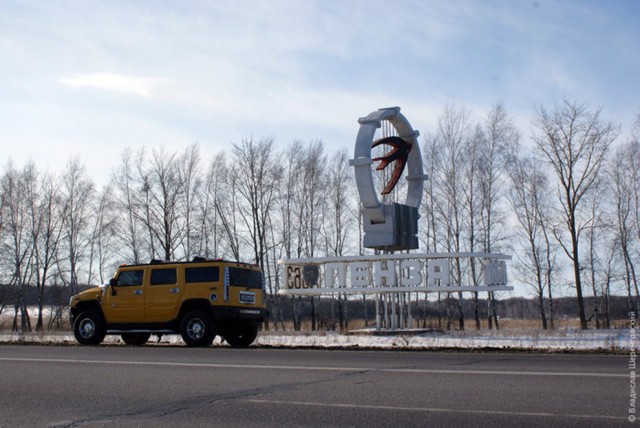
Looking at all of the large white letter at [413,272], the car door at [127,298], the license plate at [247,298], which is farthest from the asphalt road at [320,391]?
the large white letter at [413,272]

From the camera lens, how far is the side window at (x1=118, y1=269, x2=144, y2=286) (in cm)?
2028

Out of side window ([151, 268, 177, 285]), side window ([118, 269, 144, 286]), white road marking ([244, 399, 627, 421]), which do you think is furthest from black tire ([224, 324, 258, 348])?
white road marking ([244, 399, 627, 421])

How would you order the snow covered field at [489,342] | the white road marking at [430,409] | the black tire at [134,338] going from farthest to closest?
the black tire at [134,338]
the snow covered field at [489,342]
the white road marking at [430,409]

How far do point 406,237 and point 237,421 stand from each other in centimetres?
2029

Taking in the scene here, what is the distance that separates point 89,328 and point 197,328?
367cm

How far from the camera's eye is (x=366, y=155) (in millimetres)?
26125

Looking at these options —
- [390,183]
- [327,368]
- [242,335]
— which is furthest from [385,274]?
[327,368]

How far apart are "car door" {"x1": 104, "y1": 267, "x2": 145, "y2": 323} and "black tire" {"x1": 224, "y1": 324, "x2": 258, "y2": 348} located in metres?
2.57

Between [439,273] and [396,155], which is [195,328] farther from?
[396,155]

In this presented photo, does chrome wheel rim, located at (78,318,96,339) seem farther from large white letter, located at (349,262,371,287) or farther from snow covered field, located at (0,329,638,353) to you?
large white letter, located at (349,262,371,287)

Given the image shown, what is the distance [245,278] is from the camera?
66.3ft

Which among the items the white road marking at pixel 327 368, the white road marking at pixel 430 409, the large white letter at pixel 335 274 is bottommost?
the white road marking at pixel 430 409

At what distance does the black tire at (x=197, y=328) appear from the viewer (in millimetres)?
19078

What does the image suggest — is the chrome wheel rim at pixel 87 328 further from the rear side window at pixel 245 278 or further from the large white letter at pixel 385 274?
the large white letter at pixel 385 274
